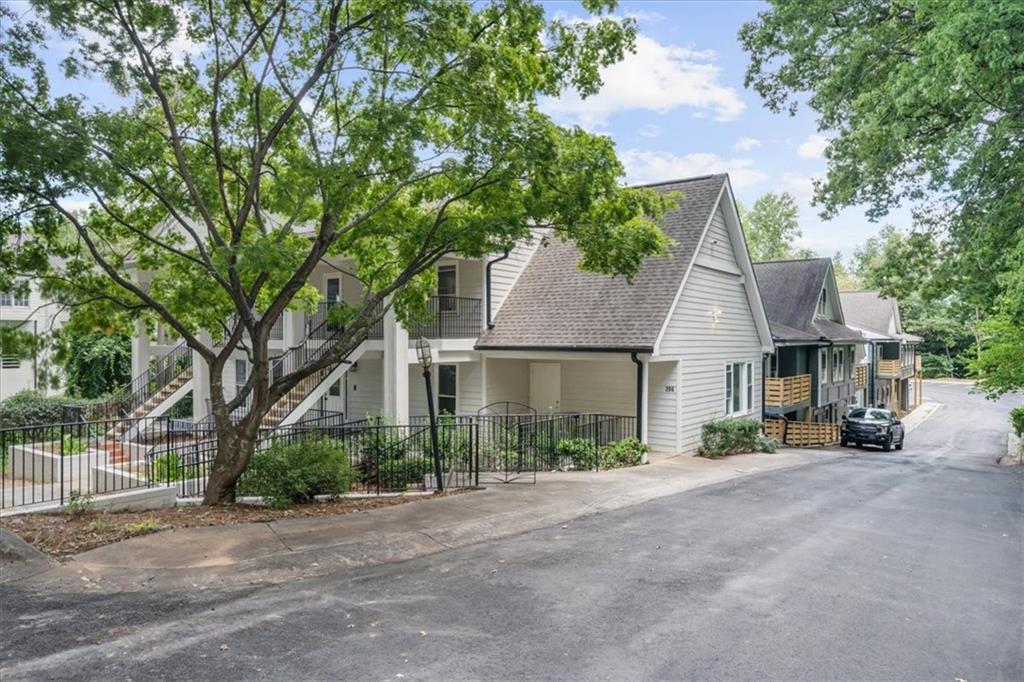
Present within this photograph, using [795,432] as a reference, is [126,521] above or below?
above

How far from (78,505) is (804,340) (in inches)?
975

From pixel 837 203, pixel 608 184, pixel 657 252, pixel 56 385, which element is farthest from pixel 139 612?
pixel 837 203

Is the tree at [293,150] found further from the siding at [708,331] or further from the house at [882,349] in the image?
the house at [882,349]

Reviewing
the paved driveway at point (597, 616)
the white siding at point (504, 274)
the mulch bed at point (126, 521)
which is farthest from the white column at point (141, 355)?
the paved driveway at point (597, 616)

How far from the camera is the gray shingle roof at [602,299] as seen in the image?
16.5 meters

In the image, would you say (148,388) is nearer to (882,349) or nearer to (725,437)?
(725,437)

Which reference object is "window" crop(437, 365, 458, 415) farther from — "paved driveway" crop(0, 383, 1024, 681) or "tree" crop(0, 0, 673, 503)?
"paved driveway" crop(0, 383, 1024, 681)

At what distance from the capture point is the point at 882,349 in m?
45.4

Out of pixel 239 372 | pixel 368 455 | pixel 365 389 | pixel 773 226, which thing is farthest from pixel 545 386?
pixel 773 226

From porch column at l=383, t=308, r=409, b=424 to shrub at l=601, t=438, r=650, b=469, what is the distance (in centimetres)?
519

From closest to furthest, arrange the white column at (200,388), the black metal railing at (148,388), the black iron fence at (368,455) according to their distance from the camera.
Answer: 1. the black iron fence at (368,455)
2. the white column at (200,388)
3. the black metal railing at (148,388)

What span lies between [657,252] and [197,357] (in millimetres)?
14702

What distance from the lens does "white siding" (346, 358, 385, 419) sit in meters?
20.8

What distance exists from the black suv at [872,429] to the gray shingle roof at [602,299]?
1432cm
